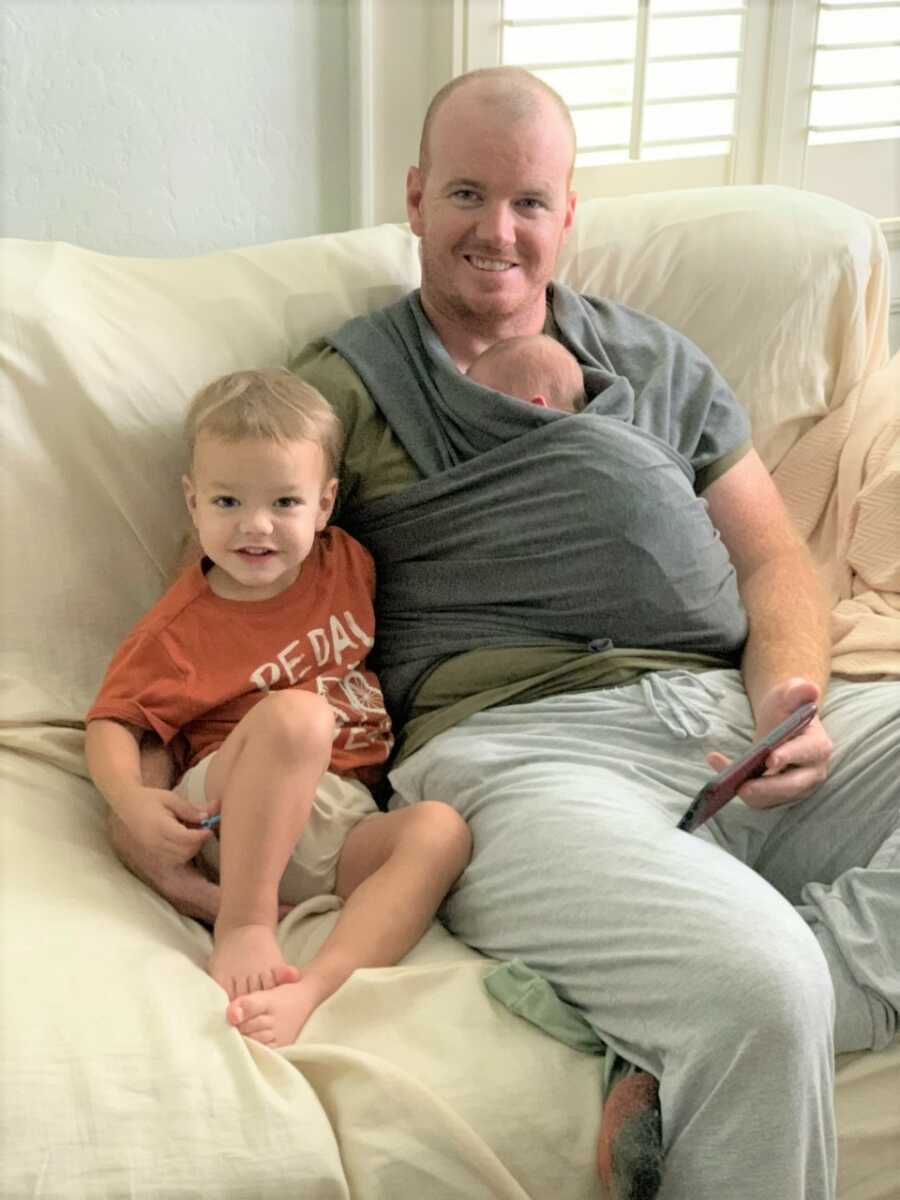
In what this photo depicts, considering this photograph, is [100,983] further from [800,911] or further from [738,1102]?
[800,911]

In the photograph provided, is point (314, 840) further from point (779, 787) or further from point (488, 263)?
point (488, 263)

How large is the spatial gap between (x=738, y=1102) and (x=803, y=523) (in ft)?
3.14

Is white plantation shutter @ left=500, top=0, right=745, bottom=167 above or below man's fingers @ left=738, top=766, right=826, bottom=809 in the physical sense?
above

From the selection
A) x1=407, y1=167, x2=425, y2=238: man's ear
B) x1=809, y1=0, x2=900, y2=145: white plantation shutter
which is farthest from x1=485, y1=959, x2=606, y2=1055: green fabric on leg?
x1=809, y1=0, x2=900, y2=145: white plantation shutter

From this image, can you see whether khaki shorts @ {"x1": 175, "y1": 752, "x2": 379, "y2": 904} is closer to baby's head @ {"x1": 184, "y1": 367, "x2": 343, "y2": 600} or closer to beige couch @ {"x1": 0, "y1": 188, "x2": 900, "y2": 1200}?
beige couch @ {"x1": 0, "y1": 188, "x2": 900, "y2": 1200}

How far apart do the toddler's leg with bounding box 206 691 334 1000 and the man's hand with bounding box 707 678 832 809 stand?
419mm

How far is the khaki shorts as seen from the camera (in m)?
1.48

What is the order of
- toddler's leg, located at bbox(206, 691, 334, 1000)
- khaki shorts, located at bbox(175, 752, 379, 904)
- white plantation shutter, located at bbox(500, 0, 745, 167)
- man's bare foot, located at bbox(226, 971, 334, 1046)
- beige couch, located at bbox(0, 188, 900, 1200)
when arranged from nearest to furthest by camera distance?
beige couch, located at bbox(0, 188, 900, 1200) < man's bare foot, located at bbox(226, 971, 334, 1046) < toddler's leg, located at bbox(206, 691, 334, 1000) < khaki shorts, located at bbox(175, 752, 379, 904) < white plantation shutter, located at bbox(500, 0, 745, 167)

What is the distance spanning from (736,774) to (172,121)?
1184 millimetres

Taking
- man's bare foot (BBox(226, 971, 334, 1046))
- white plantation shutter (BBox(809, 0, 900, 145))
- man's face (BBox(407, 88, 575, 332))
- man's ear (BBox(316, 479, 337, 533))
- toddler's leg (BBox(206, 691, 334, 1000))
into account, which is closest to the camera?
man's bare foot (BBox(226, 971, 334, 1046))

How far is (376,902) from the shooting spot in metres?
1.39

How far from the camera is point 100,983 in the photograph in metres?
1.23

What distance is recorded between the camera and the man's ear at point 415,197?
6.03 ft

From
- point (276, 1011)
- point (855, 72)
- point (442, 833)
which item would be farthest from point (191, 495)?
point (855, 72)
